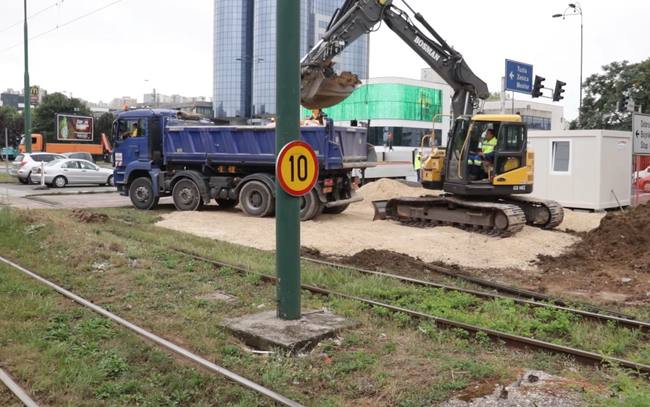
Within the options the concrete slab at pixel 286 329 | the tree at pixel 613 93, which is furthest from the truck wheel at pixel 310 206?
the tree at pixel 613 93

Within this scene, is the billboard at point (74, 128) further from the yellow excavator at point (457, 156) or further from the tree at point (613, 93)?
the yellow excavator at point (457, 156)

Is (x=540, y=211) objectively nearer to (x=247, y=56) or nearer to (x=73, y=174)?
(x=73, y=174)

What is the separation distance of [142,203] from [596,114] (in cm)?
4065

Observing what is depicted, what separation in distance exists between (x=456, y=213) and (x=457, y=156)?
1.39 meters

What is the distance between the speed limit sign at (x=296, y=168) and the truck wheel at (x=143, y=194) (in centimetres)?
1312

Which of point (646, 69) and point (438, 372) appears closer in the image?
point (438, 372)

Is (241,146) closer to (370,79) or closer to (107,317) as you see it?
(107,317)

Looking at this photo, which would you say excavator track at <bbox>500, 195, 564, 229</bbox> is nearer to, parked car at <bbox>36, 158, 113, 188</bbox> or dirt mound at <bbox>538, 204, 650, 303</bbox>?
dirt mound at <bbox>538, 204, 650, 303</bbox>

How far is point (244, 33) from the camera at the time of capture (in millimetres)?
85688

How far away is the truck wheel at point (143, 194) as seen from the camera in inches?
738

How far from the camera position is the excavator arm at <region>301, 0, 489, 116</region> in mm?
14961

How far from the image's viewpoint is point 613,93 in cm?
4859

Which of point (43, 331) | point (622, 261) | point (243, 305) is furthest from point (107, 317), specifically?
point (622, 261)

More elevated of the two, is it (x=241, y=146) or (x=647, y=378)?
(x=241, y=146)
